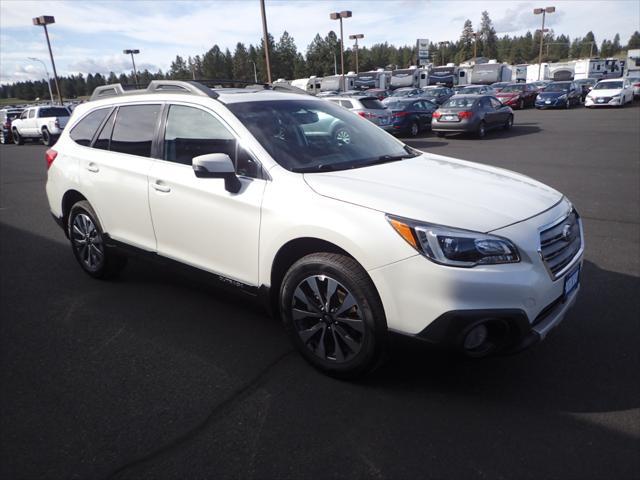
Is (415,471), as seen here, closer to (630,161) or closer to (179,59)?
(630,161)

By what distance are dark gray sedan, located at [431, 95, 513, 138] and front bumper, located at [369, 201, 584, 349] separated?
1556 centimetres

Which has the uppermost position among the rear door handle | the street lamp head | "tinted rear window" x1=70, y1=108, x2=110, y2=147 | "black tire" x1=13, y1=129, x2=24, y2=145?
the street lamp head

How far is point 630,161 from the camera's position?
36.7 ft

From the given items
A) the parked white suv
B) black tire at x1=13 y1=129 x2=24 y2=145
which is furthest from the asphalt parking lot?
black tire at x1=13 y1=129 x2=24 y2=145

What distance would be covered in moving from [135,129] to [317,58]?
328 ft

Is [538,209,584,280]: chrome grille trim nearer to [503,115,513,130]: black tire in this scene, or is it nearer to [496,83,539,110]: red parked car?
[503,115,513,130]: black tire

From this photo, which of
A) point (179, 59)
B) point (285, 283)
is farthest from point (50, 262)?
point (179, 59)

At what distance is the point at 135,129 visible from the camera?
13.5ft

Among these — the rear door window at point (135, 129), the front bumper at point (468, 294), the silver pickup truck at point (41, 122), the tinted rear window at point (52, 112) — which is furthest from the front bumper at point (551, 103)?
the front bumper at point (468, 294)

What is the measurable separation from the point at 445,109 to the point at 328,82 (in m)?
30.7

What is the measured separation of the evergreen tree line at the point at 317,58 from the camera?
324 ft

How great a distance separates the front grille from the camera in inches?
107

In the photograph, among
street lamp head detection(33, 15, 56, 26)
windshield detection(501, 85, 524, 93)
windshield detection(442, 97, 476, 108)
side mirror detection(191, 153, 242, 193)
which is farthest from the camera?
street lamp head detection(33, 15, 56, 26)

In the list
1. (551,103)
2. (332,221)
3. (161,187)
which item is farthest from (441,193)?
(551,103)
